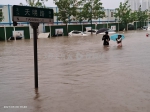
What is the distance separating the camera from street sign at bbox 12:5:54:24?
591 cm

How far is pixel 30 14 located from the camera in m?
6.21

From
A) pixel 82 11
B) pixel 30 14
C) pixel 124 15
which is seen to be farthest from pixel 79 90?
pixel 124 15

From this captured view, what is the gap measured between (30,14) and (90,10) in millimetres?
46767

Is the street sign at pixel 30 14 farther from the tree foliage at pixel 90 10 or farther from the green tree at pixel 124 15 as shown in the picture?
the green tree at pixel 124 15

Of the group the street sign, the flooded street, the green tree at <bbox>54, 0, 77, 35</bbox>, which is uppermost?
the green tree at <bbox>54, 0, 77, 35</bbox>

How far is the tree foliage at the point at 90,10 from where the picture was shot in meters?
49.5

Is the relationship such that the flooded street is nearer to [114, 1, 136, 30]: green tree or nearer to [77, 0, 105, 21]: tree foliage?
[77, 0, 105, 21]: tree foliage

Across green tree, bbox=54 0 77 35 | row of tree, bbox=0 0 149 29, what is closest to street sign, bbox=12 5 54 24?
row of tree, bbox=0 0 149 29

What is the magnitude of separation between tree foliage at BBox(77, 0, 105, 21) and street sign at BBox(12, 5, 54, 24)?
4310 centimetres

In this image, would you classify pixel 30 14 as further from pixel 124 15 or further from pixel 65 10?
pixel 124 15

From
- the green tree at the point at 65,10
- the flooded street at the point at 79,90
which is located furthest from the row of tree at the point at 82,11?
the flooded street at the point at 79,90

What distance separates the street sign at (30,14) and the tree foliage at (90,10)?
Result: 43.1 meters

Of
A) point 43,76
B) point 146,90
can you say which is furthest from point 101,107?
point 43,76

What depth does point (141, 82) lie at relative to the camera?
24.7 feet
